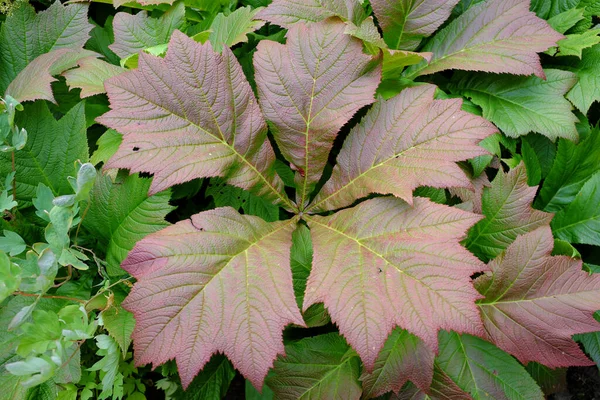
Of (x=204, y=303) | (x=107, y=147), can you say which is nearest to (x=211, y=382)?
(x=204, y=303)

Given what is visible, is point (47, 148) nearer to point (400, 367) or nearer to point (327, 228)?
point (327, 228)

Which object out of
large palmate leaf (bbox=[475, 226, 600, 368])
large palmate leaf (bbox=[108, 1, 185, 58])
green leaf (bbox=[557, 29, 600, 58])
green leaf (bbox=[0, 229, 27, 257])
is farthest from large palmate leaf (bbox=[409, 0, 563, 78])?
green leaf (bbox=[0, 229, 27, 257])

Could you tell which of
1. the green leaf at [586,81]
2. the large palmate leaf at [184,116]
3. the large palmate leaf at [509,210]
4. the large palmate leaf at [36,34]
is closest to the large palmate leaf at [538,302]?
the large palmate leaf at [509,210]

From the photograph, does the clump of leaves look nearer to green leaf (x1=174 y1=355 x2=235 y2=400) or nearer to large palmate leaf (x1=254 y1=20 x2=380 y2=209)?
large palmate leaf (x1=254 y1=20 x2=380 y2=209)

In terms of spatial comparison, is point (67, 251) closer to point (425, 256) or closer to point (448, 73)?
point (425, 256)

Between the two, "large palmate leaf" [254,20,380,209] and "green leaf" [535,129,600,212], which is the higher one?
"large palmate leaf" [254,20,380,209]

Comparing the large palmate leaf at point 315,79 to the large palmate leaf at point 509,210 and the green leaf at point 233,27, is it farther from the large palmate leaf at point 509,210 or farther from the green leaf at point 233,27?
the large palmate leaf at point 509,210
